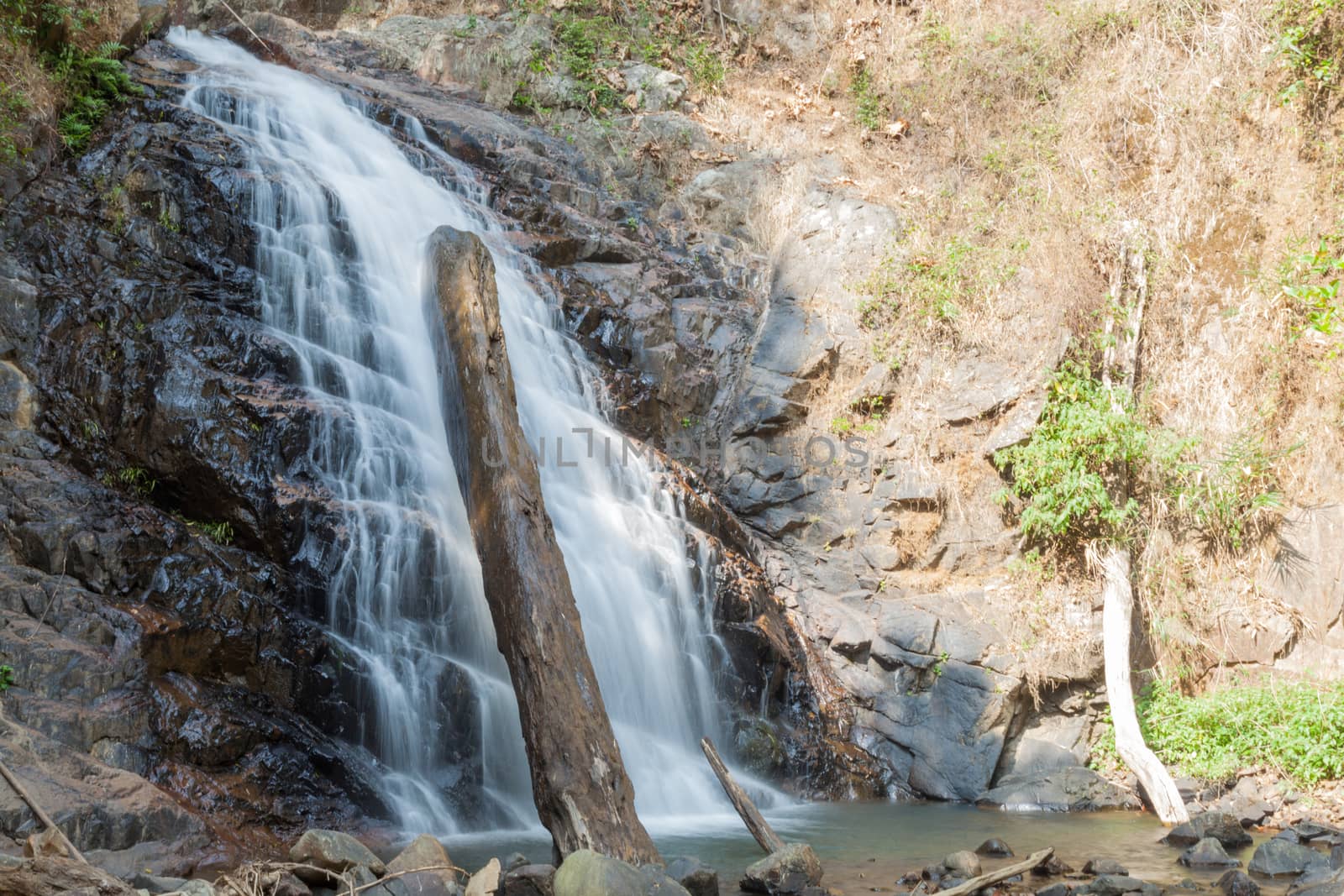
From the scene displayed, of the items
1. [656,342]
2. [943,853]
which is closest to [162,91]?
[656,342]

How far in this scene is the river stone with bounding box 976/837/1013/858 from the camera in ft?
20.0

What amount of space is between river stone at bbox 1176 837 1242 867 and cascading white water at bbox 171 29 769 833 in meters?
3.35

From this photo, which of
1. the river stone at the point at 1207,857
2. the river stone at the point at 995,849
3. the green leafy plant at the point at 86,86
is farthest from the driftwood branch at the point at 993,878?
the green leafy plant at the point at 86,86

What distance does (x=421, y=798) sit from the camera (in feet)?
20.8

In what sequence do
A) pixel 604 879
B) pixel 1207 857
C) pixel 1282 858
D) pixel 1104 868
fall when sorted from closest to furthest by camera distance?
pixel 604 879, pixel 1104 868, pixel 1282 858, pixel 1207 857

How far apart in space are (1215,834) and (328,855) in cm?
594

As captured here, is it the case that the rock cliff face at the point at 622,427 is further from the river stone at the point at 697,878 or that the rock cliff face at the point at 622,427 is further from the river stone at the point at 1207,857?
the river stone at the point at 697,878

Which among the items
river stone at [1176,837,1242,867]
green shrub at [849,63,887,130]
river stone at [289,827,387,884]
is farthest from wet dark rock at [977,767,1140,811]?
green shrub at [849,63,887,130]

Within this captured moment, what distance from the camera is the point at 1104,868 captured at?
5.70m

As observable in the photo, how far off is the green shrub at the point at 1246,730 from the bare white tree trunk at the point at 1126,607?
266 millimetres

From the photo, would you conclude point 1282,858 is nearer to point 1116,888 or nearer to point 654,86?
point 1116,888

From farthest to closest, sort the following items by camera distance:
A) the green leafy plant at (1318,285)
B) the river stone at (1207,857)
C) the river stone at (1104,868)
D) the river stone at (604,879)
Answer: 1. the green leafy plant at (1318,285)
2. the river stone at (1207,857)
3. the river stone at (1104,868)
4. the river stone at (604,879)

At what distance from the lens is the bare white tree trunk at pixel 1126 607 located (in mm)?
7785

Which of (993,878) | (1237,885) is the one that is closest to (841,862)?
(993,878)
